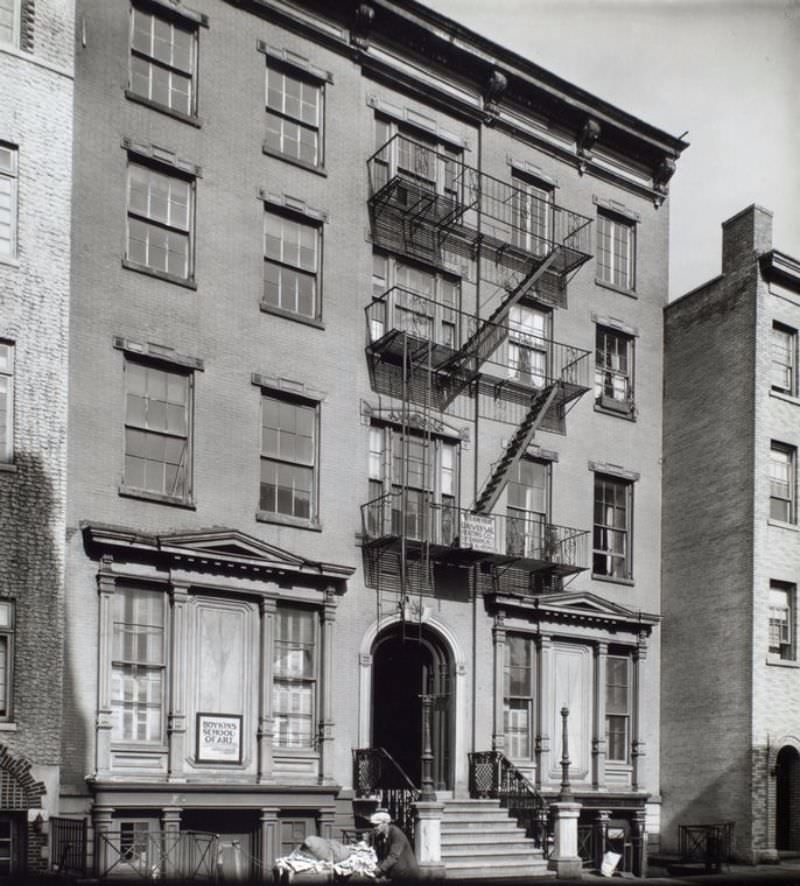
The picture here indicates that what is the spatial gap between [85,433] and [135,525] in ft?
5.66

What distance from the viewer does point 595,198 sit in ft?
103

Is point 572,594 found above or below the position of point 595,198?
below

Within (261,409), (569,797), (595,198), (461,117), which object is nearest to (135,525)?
(261,409)

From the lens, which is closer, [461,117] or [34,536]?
[34,536]

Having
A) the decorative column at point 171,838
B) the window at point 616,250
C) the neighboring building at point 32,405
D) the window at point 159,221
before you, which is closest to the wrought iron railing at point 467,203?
the window at point 616,250

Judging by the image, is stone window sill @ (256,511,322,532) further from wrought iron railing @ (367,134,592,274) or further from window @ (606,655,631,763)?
window @ (606,655,631,763)

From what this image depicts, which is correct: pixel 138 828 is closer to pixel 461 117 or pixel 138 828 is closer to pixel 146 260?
pixel 146 260

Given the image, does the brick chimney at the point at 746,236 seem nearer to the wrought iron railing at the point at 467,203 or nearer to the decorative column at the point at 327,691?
the wrought iron railing at the point at 467,203

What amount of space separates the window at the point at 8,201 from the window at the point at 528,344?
11072 mm

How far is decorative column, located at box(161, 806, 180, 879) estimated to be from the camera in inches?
834

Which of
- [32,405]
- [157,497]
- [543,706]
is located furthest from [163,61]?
[543,706]

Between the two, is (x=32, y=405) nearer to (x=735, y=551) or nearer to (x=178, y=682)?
(x=178, y=682)

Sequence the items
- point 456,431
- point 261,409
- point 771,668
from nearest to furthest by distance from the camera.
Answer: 1. point 261,409
2. point 456,431
3. point 771,668

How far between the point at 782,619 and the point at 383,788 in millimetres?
10952
